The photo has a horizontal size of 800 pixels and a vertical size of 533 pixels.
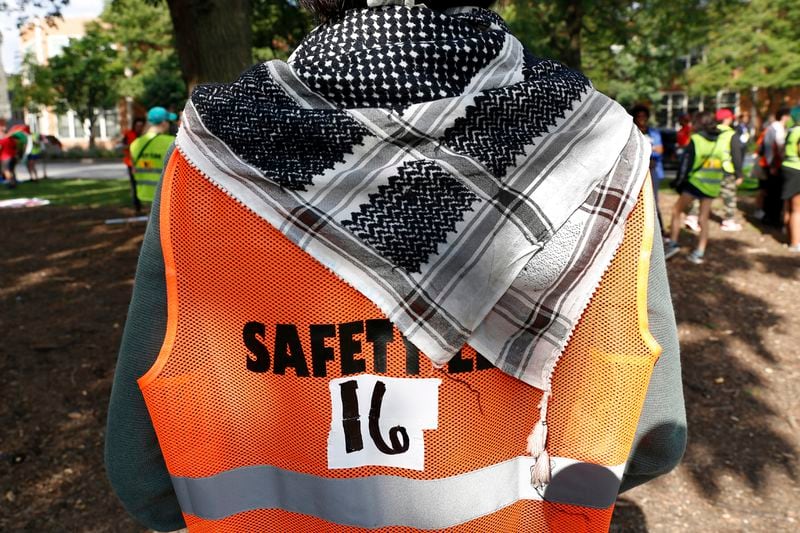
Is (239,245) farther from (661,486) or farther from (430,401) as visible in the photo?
(661,486)

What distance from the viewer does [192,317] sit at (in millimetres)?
1120

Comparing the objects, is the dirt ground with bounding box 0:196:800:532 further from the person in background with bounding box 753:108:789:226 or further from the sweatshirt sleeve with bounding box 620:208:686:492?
the sweatshirt sleeve with bounding box 620:208:686:492

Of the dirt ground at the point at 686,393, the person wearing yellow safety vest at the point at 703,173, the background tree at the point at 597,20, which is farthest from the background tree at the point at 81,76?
the person wearing yellow safety vest at the point at 703,173

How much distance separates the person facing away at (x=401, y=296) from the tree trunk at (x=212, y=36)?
14.3ft

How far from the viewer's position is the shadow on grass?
4023mm

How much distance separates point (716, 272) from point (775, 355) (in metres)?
2.49

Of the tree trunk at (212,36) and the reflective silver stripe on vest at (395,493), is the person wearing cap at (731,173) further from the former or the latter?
the reflective silver stripe on vest at (395,493)

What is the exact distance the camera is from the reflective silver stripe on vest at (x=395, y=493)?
1168mm

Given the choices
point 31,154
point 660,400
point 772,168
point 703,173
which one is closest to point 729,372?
point 703,173

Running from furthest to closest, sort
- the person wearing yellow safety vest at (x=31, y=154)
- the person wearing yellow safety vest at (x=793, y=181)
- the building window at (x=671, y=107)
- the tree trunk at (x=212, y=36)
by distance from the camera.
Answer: the building window at (x=671, y=107), the person wearing yellow safety vest at (x=31, y=154), the person wearing yellow safety vest at (x=793, y=181), the tree trunk at (x=212, y=36)

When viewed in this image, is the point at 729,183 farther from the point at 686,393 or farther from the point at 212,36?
the point at 212,36

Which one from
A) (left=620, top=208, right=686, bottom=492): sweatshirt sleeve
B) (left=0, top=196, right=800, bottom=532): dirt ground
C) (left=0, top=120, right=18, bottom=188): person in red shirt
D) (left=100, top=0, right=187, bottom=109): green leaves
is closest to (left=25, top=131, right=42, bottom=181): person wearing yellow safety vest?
(left=0, top=120, right=18, bottom=188): person in red shirt

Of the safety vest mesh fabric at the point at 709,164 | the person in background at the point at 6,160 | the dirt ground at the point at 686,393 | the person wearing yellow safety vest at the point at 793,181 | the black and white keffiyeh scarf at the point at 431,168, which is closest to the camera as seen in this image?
the black and white keffiyeh scarf at the point at 431,168

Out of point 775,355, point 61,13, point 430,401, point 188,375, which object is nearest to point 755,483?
point 775,355
